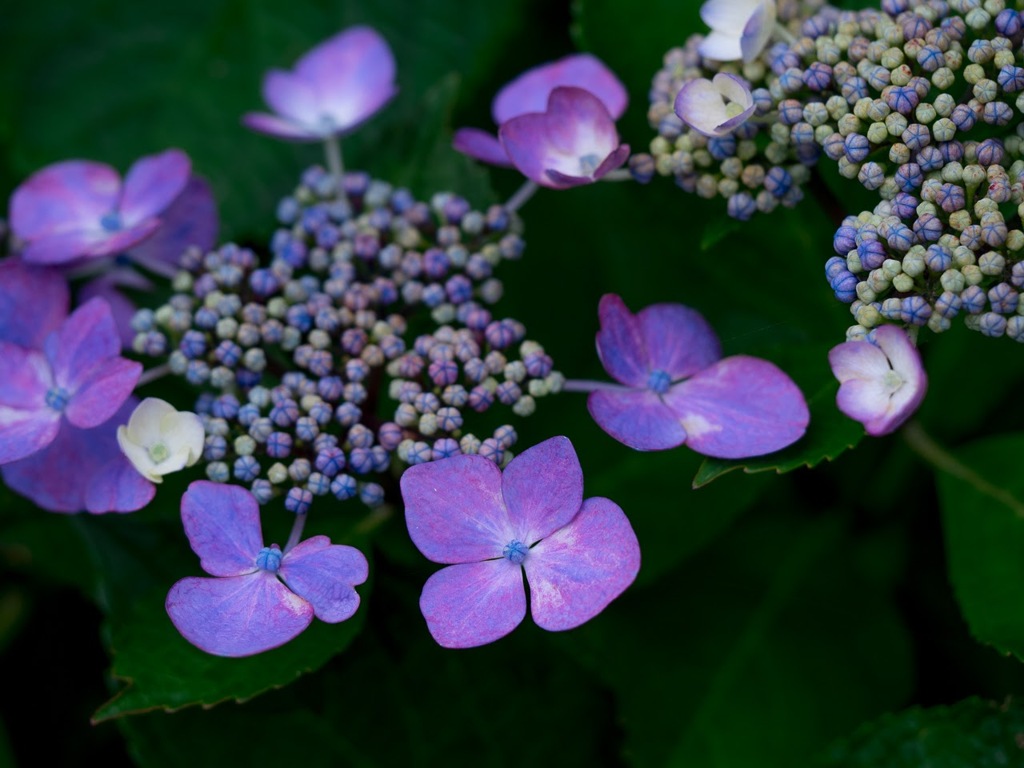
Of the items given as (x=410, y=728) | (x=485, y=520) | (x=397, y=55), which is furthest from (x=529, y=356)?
(x=397, y=55)

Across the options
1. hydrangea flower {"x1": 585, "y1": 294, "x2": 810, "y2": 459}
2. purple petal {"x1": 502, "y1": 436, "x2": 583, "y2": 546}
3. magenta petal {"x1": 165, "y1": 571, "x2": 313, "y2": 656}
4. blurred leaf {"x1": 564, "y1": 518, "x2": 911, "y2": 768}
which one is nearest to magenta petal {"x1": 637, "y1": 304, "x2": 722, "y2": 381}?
hydrangea flower {"x1": 585, "y1": 294, "x2": 810, "y2": 459}

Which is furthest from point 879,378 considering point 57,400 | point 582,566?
point 57,400

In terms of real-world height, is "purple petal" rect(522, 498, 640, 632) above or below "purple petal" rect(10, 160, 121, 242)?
above

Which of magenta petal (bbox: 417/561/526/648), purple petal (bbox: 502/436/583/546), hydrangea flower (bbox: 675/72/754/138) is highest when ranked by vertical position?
hydrangea flower (bbox: 675/72/754/138)

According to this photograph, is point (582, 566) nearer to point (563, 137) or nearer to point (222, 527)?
point (222, 527)

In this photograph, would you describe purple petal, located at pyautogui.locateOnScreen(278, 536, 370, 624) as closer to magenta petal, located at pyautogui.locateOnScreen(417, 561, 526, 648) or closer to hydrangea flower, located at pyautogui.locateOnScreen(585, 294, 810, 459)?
magenta petal, located at pyautogui.locateOnScreen(417, 561, 526, 648)

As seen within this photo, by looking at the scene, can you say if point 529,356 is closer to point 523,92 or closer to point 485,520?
point 485,520

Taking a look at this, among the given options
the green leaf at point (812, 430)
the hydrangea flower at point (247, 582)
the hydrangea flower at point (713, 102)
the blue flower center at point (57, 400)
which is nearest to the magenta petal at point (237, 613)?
the hydrangea flower at point (247, 582)
